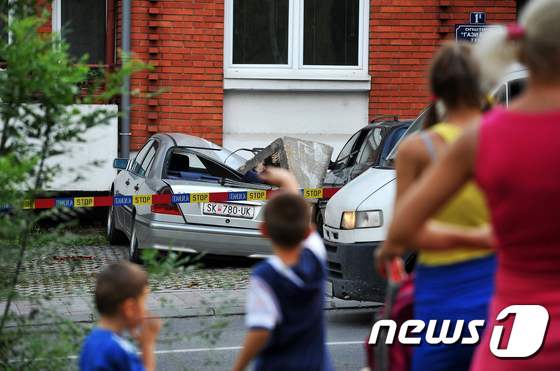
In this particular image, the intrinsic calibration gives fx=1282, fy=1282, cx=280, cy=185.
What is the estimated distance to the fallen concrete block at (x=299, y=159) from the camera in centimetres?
1481

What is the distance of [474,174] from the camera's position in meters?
3.05

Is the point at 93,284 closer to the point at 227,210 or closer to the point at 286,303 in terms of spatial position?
the point at 227,210

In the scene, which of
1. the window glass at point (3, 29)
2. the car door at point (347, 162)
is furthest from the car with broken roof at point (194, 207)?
the window glass at point (3, 29)

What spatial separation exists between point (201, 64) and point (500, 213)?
15.3m

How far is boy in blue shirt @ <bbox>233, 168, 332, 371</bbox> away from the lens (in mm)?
4082

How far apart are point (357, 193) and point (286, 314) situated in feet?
19.8

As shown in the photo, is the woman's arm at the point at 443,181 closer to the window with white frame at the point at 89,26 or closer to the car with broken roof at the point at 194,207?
the car with broken roof at the point at 194,207

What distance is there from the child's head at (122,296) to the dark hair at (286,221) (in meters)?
0.49

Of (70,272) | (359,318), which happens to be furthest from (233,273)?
(70,272)

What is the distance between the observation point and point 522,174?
297 centimetres

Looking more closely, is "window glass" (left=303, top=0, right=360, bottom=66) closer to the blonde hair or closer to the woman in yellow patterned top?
the woman in yellow patterned top

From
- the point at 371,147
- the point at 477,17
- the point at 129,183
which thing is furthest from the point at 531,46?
the point at 477,17

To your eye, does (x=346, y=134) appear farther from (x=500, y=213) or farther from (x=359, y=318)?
(x=500, y=213)

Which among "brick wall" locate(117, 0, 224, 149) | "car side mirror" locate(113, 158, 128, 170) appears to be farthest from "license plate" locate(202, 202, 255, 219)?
"brick wall" locate(117, 0, 224, 149)
